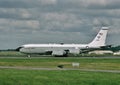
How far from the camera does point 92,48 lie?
13988cm

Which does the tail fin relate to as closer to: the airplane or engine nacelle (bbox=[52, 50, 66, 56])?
the airplane

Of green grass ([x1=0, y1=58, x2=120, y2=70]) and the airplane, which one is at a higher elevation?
the airplane

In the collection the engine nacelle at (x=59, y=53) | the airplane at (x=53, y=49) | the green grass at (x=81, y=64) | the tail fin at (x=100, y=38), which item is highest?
the tail fin at (x=100, y=38)

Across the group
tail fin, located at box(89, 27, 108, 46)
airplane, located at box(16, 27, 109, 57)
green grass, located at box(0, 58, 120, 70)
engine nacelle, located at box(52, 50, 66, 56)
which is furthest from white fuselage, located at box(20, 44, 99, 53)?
green grass, located at box(0, 58, 120, 70)

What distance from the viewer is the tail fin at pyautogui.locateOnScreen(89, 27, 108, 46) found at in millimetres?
145250

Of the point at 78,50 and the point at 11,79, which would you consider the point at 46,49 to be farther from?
the point at 11,79

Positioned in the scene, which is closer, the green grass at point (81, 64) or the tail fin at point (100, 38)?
the green grass at point (81, 64)

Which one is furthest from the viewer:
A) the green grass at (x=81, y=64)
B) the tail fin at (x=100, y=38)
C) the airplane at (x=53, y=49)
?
the tail fin at (x=100, y=38)

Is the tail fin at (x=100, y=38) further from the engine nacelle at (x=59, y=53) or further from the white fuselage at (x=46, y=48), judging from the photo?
the engine nacelle at (x=59, y=53)

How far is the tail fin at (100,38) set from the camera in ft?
477

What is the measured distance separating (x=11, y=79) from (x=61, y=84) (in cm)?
536

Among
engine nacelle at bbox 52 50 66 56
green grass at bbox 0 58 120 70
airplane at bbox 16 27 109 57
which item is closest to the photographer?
green grass at bbox 0 58 120 70

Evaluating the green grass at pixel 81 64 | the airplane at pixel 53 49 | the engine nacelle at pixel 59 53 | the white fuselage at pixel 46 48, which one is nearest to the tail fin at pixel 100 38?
the airplane at pixel 53 49

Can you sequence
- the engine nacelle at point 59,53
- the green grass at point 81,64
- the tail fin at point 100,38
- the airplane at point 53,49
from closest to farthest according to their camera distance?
the green grass at point 81,64, the engine nacelle at point 59,53, the airplane at point 53,49, the tail fin at point 100,38
